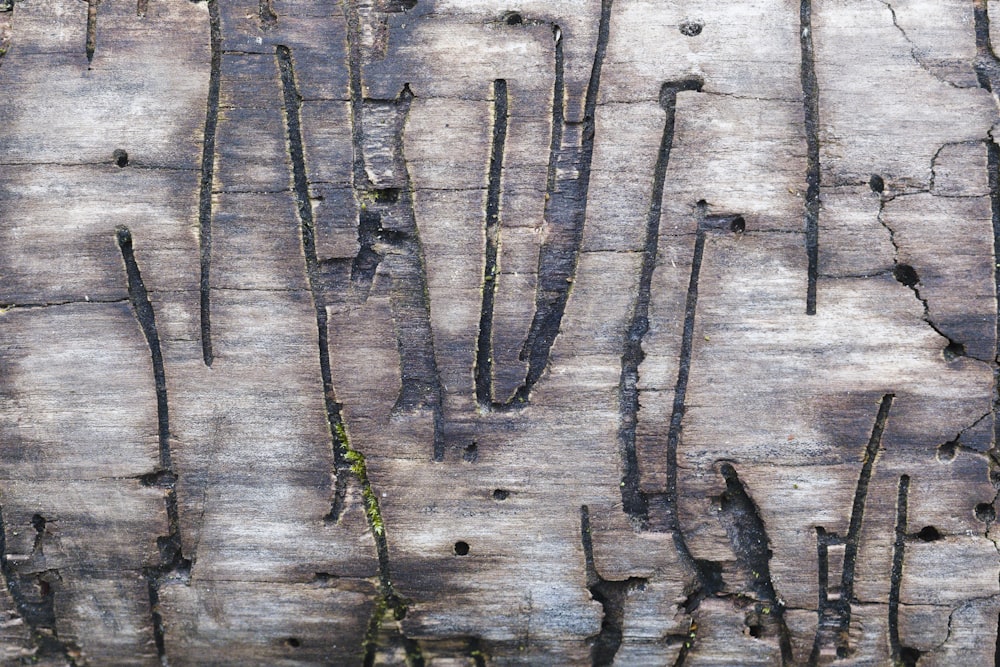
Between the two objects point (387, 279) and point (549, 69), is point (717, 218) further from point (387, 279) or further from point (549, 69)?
point (387, 279)

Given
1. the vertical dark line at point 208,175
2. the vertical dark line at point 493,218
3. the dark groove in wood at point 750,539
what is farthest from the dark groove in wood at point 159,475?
the dark groove in wood at point 750,539

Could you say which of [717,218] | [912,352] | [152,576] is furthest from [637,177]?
[152,576]

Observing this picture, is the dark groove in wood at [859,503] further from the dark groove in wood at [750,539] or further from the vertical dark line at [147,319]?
the vertical dark line at [147,319]

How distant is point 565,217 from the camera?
8.64 ft

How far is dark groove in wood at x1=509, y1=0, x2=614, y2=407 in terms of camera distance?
2629 mm

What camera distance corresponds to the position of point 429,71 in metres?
2.64

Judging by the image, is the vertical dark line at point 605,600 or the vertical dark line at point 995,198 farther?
the vertical dark line at point 605,600

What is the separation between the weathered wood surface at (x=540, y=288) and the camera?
8.55ft

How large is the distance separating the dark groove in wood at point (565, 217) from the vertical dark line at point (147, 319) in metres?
1.24

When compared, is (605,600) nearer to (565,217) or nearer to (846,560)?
(846,560)

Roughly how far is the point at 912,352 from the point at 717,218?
0.78 metres

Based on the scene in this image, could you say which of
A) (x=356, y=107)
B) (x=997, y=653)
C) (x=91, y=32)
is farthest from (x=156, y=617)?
(x=997, y=653)

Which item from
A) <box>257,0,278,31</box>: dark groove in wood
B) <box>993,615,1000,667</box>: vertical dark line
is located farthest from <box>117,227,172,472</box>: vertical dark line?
<box>993,615,1000,667</box>: vertical dark line

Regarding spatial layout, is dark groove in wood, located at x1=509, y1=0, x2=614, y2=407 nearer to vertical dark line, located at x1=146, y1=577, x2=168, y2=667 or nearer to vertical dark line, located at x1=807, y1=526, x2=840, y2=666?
vertical dark line, located at x1=807, y1=526, x2=840, y2=666
